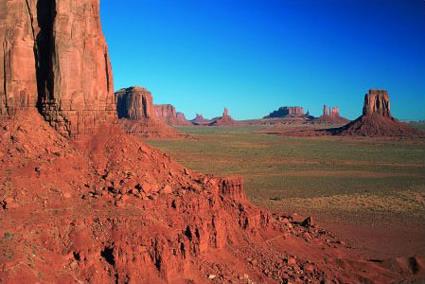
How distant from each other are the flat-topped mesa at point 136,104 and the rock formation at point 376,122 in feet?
170

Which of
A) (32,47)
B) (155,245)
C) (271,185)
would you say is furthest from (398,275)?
(271,185)

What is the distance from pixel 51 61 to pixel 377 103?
128 meters

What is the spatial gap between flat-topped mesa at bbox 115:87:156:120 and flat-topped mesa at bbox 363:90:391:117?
6025 cm

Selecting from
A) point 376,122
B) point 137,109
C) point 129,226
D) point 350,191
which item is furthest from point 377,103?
point 129,226

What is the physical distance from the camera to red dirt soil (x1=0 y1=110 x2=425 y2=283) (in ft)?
38.5

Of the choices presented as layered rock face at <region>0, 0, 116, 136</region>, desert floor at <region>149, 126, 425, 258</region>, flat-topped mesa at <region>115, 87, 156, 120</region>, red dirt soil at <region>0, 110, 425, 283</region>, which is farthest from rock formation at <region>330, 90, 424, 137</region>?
layered rock face at <region>0, 0, 116, 136</region>

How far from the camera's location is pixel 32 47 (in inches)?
618

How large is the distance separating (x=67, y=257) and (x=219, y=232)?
5.13m

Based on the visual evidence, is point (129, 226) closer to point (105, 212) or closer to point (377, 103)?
point (105, 212)

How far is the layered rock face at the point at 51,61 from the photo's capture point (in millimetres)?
15219

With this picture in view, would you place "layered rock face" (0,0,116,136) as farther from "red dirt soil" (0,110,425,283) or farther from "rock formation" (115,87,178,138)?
"rock formation" (115,87,178,138)

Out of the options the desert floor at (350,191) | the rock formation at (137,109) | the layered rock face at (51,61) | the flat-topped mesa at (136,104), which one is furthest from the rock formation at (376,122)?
the layered rock face at (51,61)

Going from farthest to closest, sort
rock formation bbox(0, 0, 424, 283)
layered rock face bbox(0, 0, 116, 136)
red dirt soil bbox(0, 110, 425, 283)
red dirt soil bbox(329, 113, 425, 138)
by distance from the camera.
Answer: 1. red dirt soil bbox(329, 113, 425, 138)
2. layered rock face bbox(0, 0, 116, 136)
3. rock formation bbox(0, 0, 424, 283)
4. red dirt soil bbox(0, 110, 425, 283)

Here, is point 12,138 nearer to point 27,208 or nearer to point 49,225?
point 27,208
